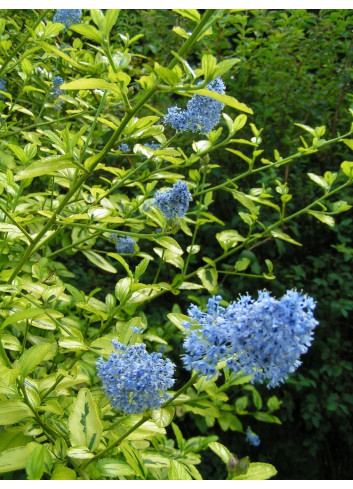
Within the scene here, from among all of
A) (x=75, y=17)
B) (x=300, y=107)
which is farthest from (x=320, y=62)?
(x=75, y=17)

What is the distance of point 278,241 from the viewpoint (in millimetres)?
3115

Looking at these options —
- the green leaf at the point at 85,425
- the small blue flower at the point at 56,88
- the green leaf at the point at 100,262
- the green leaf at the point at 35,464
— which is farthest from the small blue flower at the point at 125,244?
the green leaf at the point at 35,464

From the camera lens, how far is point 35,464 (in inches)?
38.9

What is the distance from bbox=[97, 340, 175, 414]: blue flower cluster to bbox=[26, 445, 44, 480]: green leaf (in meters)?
0.25

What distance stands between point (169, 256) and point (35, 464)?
0.95 meters

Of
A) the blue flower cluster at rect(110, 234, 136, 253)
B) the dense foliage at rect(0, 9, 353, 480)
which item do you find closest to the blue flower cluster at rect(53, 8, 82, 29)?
the dense foliage at rect(0, 9, 353, 480)

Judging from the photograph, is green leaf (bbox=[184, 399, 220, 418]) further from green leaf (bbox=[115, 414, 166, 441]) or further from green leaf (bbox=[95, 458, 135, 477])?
green leaf (bbox=[95, 458, 135, 477])

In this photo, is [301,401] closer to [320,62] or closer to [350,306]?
[350,306]

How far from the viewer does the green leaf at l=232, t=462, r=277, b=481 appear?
47.3 inches

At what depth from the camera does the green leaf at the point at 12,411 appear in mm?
1148

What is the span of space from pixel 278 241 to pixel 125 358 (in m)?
2.06

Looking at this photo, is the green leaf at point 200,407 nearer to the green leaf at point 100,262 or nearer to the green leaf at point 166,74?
the green leaf at point 100,262

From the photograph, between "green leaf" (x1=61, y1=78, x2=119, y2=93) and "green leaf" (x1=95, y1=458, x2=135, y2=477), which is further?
"green leaf" (x1=95, y1=458, x2=135, y2=477)

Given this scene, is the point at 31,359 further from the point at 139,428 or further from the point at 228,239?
the point at 228,239
